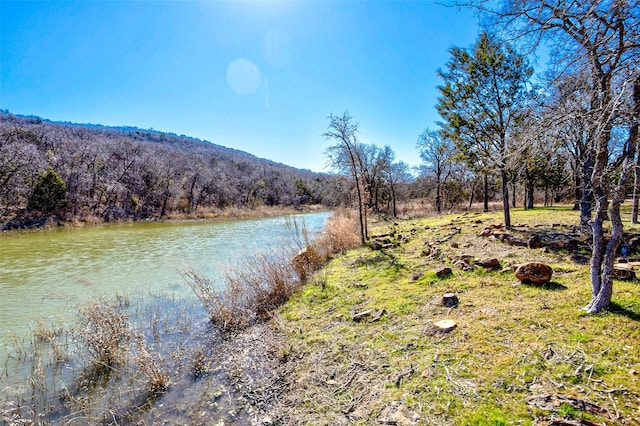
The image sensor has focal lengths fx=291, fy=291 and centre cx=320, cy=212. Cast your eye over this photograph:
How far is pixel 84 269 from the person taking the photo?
11.8 m

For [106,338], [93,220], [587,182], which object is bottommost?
[106,338]

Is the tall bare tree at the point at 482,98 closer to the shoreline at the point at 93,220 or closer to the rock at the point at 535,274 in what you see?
the rock at the point at 535,274

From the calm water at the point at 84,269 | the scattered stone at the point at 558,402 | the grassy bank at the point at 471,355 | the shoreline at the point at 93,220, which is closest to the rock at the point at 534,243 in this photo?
the grassy bank at the point at 471,355

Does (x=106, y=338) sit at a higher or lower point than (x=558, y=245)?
lower

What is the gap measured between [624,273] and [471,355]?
3.11 metres

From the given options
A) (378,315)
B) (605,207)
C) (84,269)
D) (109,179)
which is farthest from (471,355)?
(109,179)

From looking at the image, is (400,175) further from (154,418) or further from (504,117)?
(154,418)

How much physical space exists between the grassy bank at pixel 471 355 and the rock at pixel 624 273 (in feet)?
0.42

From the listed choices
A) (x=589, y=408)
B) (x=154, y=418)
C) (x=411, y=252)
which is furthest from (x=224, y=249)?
(x=589, y=408)

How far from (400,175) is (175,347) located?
3072cm

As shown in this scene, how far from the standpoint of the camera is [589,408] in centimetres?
237

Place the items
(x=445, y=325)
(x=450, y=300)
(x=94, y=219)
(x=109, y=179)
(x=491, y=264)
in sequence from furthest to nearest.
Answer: (x=109, y=179) → (x=94, y=219) → (x=491, y=264) → (x=450, y=300) → (x=445, y=325)

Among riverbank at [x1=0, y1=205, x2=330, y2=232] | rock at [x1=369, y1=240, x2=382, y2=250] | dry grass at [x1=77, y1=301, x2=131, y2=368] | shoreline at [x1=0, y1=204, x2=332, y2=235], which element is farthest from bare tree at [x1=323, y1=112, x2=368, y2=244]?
riverbank at [x1=0, y1=205, x2=330, y2=232]

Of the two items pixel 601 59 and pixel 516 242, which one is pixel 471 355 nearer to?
pixel 601 59
